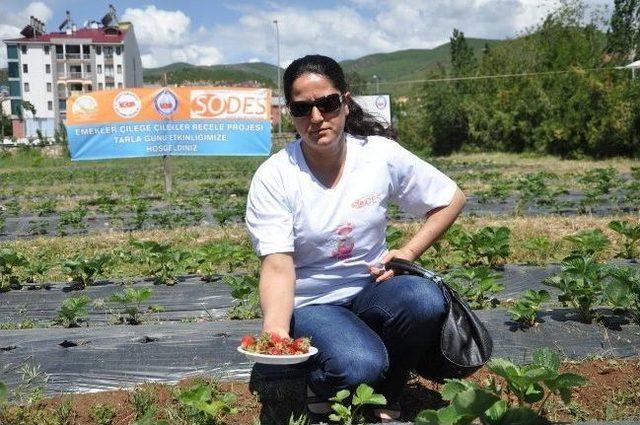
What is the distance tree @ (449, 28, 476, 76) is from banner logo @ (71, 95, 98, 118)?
26.1m

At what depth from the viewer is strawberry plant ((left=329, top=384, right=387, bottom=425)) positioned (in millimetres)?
2162

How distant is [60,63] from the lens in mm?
86562

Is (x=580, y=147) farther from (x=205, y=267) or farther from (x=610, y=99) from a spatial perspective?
(x=205, y=267)

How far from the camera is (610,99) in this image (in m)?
20.5

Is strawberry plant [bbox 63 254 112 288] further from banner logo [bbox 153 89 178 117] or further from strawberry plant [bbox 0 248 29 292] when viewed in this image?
banner logo [bbox 153 89 178 117]

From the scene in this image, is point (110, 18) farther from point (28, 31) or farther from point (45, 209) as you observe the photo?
point (45, 209)

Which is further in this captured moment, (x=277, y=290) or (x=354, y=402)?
(x=277, y=290)

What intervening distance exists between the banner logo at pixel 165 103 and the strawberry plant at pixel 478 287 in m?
8.83

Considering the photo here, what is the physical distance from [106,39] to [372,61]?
121m

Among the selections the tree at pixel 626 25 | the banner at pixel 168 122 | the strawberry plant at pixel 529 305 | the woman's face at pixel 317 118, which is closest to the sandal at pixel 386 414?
the strawberry plant at pixel 529 305

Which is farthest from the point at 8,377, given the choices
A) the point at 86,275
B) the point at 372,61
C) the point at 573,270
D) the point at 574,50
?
the point at 372,61

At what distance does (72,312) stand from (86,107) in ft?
29.6

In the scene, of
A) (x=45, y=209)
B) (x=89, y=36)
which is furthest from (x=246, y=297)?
(x=89, y=36)

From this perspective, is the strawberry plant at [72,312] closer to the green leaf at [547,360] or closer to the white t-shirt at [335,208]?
the white t-shirt at [335,208]
